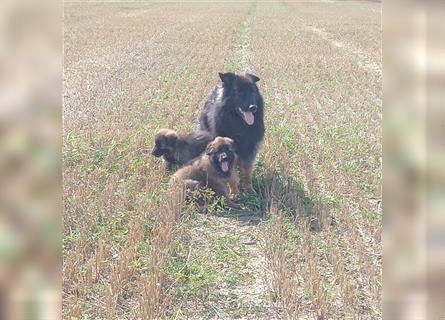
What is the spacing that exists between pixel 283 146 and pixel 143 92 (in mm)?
5183

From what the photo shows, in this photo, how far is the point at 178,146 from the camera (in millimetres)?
6637

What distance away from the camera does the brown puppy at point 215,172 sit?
561cm

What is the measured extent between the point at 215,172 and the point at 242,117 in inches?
35.2

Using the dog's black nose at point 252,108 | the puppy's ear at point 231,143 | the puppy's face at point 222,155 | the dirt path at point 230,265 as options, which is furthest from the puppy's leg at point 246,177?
the dog's black nose at point 252,108

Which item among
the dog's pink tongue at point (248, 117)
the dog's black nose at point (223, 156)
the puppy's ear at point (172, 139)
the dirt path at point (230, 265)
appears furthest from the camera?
the puppy's ear at point (172, 139)

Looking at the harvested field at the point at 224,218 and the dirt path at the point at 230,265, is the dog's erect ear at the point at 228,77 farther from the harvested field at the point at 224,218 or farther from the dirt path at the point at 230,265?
the dirt path at the point at 230,265

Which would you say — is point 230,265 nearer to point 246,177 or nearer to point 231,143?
point 231,143

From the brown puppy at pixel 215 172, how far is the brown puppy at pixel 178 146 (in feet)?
2.40

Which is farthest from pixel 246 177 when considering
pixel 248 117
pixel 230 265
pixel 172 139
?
pixel 230 265

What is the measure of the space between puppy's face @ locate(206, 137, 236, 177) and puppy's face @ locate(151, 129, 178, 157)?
1.06 m

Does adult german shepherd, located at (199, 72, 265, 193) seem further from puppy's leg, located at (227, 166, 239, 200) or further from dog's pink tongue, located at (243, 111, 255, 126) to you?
puppy's leg, located at (227, 166, 239, 200)

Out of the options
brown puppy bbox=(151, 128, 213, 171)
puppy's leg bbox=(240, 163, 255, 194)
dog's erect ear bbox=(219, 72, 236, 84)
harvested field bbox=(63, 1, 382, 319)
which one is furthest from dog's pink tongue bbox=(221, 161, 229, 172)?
dog's erect ear bbox=(219, 72, 236, 84)

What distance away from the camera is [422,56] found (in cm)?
100

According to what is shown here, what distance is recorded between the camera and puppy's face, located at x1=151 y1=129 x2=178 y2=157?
262 inches
